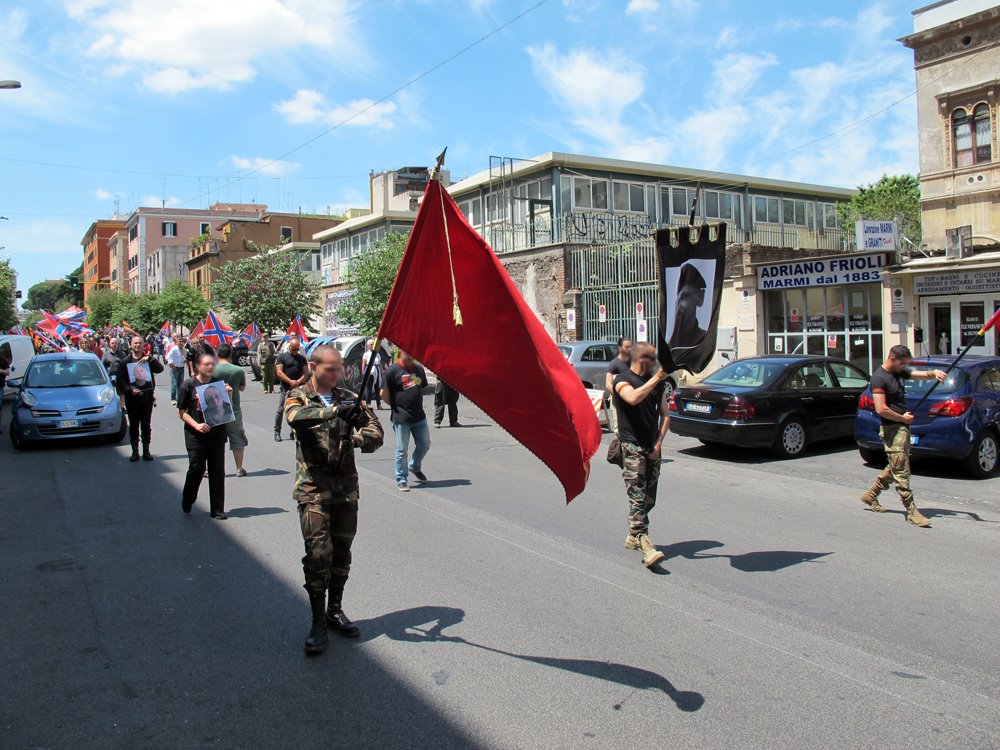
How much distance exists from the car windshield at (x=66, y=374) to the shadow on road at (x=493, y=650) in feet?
37.2

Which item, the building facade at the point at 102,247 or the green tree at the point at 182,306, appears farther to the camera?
the building facade at the point at 102,247

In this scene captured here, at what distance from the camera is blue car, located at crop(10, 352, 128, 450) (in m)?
13.3

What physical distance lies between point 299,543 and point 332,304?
37558 millimetres

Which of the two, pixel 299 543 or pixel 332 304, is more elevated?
pixel 332 304

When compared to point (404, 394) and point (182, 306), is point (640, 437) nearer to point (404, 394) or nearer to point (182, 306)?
point (404, 394)

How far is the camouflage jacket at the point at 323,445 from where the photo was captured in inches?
183

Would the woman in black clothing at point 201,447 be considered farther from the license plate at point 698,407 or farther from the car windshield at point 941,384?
the car windshield at point 941,384

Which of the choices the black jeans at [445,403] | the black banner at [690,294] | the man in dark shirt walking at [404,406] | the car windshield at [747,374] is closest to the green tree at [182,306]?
A: the black jeans at [445,403]

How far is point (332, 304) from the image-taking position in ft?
143

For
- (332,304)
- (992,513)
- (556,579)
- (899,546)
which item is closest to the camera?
(556,579)

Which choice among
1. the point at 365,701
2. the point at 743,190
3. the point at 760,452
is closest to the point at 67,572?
the point at 365,701

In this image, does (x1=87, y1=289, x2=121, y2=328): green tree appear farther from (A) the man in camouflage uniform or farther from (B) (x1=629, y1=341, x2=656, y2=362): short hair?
(A) the man in camouflage uniform

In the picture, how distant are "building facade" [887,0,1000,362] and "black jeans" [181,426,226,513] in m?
14.9

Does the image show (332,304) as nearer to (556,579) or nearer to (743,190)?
(743,190)
